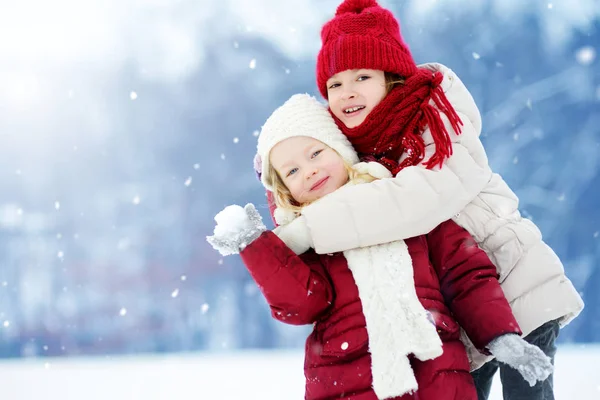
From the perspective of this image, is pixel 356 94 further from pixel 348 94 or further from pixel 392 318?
pixel 392 318

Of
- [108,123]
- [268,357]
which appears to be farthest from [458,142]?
[108,123]

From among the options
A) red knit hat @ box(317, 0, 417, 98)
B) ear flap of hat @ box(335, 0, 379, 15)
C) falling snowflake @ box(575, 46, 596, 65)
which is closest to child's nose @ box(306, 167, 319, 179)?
red knit hat @ box(317, 0, 417, 98)

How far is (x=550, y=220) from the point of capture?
4059 millimetres

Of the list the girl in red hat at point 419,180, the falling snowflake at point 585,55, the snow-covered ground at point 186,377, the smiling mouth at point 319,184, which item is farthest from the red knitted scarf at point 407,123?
the falling snowflake at point 585,55

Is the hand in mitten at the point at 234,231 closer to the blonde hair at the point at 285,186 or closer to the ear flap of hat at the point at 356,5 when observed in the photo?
the blonde hair at the point at 285,186

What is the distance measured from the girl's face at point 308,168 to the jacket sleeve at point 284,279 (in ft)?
0.52

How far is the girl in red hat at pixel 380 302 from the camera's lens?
3.72 ft

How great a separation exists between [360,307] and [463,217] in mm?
318

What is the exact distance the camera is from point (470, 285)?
49.1 inches

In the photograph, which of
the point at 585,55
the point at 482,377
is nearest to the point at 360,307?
the point at 482,377

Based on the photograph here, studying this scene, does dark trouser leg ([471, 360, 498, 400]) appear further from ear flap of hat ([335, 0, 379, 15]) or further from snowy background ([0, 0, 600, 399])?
snowy background ([0, 0, 600, 399])

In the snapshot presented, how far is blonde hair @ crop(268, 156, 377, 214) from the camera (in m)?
1.31

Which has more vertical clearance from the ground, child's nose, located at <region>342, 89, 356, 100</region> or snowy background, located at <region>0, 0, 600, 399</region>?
snowy background, located at <region>0, 0, 600, 399</region>

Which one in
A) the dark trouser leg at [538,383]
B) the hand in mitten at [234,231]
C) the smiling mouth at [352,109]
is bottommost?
the dark trouser leg at [538,383]
